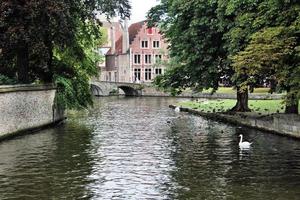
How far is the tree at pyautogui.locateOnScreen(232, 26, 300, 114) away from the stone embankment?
4.15ft

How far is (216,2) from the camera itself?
2931 centimetres

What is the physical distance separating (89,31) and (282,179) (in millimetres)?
24069

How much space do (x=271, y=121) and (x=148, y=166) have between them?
11.0 m

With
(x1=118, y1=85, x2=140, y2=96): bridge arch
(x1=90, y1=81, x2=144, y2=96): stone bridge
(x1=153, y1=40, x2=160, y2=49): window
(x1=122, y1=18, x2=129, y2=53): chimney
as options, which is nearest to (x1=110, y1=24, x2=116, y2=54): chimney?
(x1=122, y1=18, x2=129, y2=53): chimney

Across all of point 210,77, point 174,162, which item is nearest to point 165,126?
point 210,77

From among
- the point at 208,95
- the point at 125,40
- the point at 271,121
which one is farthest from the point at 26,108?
the point at 125,40

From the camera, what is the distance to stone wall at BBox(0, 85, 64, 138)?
23.4 meters

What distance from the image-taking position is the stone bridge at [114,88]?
288 feet

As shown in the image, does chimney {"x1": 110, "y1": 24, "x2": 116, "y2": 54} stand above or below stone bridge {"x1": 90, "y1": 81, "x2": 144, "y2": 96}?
above

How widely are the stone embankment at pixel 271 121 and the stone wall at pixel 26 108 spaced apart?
387 inches

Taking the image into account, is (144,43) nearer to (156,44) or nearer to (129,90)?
(156,44)

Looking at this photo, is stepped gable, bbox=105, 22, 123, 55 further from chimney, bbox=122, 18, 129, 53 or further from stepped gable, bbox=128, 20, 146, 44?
stepped gable, bbox=128, 20, 146, 44

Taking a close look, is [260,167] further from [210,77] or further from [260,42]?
[210,77]

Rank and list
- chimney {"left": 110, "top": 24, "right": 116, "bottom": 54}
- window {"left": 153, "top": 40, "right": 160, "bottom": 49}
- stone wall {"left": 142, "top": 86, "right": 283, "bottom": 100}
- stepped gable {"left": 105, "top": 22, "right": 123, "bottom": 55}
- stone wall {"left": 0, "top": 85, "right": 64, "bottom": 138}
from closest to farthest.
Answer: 1. stone wall {"left": 0, "top": 85, "right": 64, "bottom": 138}
2. stone wall {"left": 142, "top": 86, "right": 283, "bottom": 100}
3. window {"left": 153, "top": 40, "right": 160, "bottom": 49}
4. stepped gable {"left": 105, "top": 22, "right": 123, "bottom": 55}
5. chimney {"left": 110, "top": 24, "right": 116, "bottom": 54}
